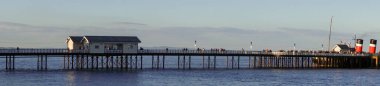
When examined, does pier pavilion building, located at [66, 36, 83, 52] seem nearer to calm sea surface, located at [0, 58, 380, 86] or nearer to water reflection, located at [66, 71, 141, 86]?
water reflection, located at [66, 71, 141, 86]

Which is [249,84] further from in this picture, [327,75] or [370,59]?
[370,59]

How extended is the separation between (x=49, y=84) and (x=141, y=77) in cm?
1379

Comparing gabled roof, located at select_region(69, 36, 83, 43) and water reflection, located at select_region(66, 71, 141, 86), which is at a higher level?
gabled roof, located at select_region(69, 36, 83, 43)

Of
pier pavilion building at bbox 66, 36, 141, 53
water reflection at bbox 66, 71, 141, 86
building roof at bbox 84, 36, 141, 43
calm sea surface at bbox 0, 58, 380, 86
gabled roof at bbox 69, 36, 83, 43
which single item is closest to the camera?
water reflection at bbox 66, 71, 141, 86

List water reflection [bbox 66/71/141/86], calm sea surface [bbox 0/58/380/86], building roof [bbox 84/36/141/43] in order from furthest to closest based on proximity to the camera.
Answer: building roof [bbox 84/36/141/43], calm sea surface [bbox 0/58/380/86], water reflection [bbox 66/71/141/86]

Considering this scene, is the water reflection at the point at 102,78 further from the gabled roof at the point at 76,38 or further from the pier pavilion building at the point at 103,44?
the gabled roof at the point at 76,38

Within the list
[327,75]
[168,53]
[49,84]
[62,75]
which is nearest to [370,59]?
[327,75]

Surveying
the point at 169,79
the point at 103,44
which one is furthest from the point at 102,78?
the point at 103,44

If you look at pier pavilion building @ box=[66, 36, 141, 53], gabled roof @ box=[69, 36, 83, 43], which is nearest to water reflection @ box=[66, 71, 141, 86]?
pier pavilion building @ box=[66, 36, 141, 53]

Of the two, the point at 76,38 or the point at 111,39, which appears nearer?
the point at 111,39

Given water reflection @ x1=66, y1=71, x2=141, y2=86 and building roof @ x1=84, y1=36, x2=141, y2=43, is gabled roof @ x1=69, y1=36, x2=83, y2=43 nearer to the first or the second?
building roof @ x1=84, y1=36, x2=141, y2=43

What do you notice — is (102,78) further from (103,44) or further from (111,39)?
(111,39)

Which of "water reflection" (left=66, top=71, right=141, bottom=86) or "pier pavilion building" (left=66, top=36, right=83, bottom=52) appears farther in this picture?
"pier pavilion building" (left=66, top=36, right=83, bottom=52)

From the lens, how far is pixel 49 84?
69.7 metres
